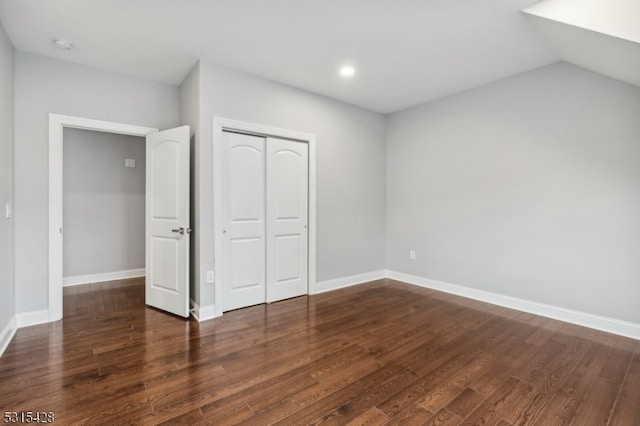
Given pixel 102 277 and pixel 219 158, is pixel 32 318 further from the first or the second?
pixel 219 158

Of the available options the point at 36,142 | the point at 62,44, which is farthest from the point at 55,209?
the point at 62,44

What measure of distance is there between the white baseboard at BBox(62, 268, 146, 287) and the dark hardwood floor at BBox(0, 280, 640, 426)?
4.80ft

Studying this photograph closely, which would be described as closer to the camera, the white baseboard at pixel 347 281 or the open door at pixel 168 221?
the open door at pixel 168 221

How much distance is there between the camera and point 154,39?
2779mm

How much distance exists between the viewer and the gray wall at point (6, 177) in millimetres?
2507

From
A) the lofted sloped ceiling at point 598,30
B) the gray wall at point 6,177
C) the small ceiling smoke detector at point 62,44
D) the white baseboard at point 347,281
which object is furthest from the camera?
the white baseboard at point 347,281

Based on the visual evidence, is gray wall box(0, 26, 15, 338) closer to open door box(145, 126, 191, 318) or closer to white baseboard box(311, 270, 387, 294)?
open door box(145, 126, 191, 318)

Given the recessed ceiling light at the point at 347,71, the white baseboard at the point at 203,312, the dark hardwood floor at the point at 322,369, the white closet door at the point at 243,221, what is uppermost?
the recessed ceiling light at the point at 347,71

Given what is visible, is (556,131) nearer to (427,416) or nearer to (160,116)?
(427,416)

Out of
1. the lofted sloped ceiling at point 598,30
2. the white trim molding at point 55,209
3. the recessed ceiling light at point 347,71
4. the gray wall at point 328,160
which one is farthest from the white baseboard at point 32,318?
the lofted sloped ceiling at point 598,30

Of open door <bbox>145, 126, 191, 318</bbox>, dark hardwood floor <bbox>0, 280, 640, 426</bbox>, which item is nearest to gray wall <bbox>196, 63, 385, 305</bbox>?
open door <bbox>145, 126, 191, 318</bbox>

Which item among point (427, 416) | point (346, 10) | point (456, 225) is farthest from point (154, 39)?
point (456, 225)

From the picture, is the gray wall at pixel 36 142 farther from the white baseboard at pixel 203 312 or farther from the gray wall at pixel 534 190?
the gray wall at pixel 534 190

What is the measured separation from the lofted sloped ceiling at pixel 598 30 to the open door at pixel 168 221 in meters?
3.35
